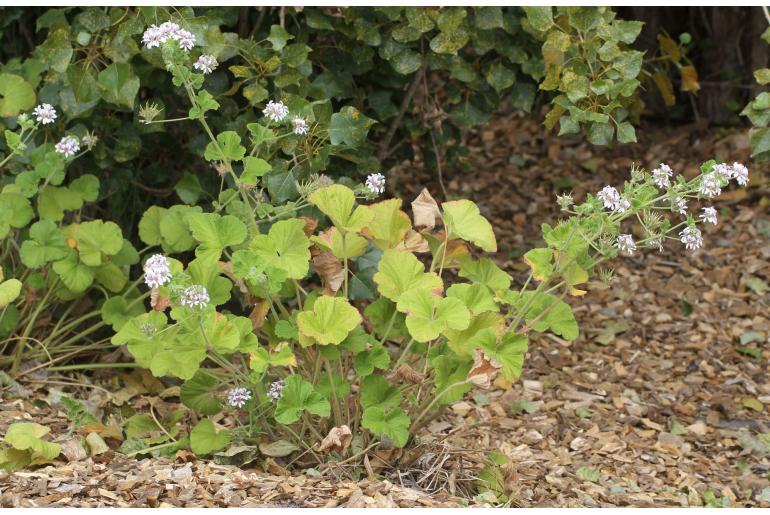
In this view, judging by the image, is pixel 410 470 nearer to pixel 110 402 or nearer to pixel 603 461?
pixel 603 461

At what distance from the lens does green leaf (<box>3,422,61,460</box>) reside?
7.31ft

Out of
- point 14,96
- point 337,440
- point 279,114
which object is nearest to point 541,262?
point 337,440

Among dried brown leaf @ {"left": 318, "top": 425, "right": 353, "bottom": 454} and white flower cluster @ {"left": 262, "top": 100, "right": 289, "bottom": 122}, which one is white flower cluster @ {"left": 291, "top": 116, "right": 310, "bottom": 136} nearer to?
white flower cluster @ {"left": 262, "top": 100, "right": 289, "bottom": 122}

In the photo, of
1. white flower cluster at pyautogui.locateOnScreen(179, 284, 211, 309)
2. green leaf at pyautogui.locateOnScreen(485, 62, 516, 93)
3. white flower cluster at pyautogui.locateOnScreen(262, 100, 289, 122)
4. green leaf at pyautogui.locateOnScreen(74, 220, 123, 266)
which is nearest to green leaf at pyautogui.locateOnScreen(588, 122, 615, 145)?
green leaf at pyautogui.locateOnScreen(485, 62, 516, 93)

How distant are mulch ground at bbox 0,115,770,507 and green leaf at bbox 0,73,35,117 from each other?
2.58 ft

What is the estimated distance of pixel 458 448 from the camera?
2434 mm

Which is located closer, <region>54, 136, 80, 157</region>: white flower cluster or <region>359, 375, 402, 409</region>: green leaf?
<region>359, 375, 402, 409</region>: green leaf

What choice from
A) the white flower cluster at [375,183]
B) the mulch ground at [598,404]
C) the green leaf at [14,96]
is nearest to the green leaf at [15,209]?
the green leaf at [14,96]

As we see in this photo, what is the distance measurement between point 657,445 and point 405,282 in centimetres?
108

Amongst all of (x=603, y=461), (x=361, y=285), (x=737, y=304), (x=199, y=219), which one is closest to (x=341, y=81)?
(x=361, y=285)

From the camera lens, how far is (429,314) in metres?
2.13

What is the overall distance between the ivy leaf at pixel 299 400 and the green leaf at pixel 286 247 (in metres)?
0.23

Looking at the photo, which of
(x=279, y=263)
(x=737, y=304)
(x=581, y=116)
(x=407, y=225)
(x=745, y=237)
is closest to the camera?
(x=279, y=263)

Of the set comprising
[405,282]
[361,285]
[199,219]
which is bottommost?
[361,285]
